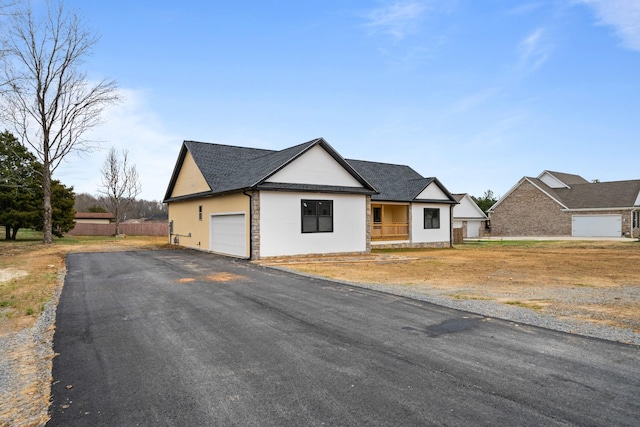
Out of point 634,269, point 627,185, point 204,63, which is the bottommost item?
point 634,269

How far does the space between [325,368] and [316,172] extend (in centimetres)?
1487

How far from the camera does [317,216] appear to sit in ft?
60.8

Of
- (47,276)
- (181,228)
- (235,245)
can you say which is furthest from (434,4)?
(181,228)

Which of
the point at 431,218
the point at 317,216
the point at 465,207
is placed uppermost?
the point at 465,207

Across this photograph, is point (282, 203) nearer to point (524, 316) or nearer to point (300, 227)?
point (300, 227)

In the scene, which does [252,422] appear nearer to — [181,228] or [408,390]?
[408,390]

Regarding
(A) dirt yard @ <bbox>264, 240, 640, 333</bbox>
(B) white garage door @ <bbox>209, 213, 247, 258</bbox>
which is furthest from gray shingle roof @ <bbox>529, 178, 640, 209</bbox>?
(B) white garage door @ <bbox>209, 213, 247, 258</bbox>

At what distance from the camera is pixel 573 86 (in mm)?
18641

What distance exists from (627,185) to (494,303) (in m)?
41.5

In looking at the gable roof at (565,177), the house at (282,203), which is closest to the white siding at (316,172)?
the house at (282,203)

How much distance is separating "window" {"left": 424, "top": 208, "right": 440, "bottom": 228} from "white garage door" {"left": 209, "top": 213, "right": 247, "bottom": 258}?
14.5 metres

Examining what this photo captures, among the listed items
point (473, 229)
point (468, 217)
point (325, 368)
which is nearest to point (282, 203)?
point (325, 368)

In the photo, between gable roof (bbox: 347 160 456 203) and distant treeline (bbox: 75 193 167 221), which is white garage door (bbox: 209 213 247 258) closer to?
gable roof (bbox: 347 160 456 203)

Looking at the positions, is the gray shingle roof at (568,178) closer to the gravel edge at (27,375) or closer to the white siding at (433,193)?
the white siding at (433,193)
